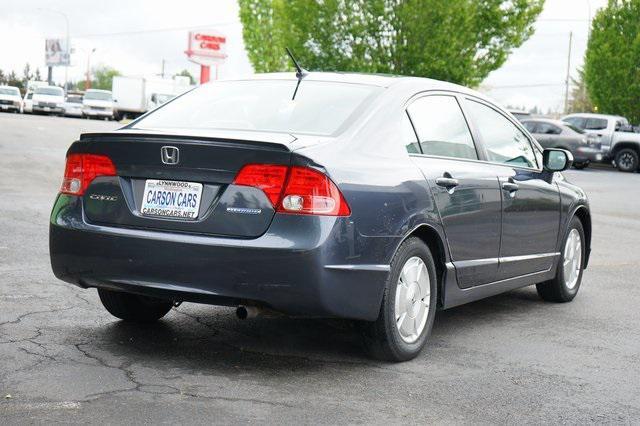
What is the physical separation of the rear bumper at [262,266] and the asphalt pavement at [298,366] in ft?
1.30

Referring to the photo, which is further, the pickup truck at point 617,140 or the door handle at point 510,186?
the pickup truck at point 617,140

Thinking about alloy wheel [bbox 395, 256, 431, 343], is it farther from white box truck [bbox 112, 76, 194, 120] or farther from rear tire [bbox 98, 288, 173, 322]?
white box truck [bbox 112, 76, 194, 120]

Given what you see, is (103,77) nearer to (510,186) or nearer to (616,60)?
(616,60)

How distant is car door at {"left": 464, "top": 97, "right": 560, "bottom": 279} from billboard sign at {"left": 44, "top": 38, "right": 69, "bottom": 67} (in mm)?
120746

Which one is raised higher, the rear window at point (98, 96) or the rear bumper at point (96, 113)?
the rear window at point (98, 96)

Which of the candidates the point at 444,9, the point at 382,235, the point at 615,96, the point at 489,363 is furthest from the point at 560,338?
the point at 615,96

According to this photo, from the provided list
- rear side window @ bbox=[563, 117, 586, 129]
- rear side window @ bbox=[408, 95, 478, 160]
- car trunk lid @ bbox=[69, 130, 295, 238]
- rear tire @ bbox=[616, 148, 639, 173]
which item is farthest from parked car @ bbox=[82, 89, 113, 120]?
car trunk lid @ bbox=[69, 130, 295, 238]

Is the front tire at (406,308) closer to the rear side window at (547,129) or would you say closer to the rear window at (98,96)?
the rear side window at (547,129)

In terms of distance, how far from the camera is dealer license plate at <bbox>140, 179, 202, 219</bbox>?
495 centimetres

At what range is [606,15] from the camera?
4600cm

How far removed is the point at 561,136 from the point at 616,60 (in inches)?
538

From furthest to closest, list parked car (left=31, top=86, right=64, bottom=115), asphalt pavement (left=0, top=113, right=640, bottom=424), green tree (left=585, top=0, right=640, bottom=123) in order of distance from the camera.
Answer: parked car (left=31, top=86, right=64, bottom=115) < green tree (left=585, top=0, right=640, bottom=123) < asphalt pavement (left=0, top=113, right=640, bottom=424)

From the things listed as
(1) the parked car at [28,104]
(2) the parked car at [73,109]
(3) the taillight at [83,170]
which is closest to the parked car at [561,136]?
(3) the taillight at [83,170]

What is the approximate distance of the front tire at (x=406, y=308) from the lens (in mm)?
5242
